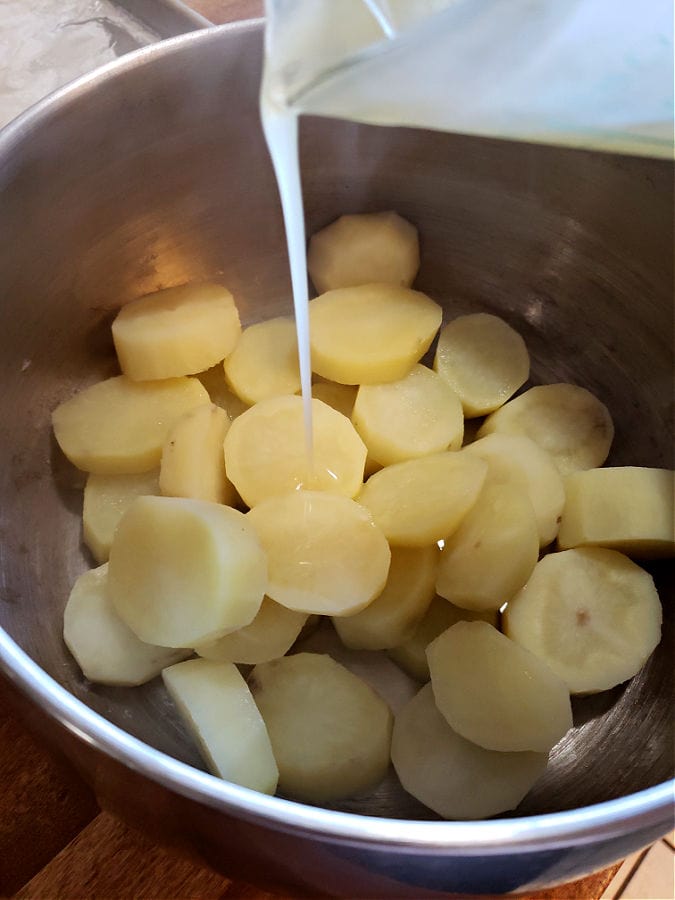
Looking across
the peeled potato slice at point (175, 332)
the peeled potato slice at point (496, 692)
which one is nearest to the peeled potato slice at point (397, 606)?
the peeled potato slice at point (496, 692)

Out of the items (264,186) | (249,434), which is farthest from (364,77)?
(264,186)

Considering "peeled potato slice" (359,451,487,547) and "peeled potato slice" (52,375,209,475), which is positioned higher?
"peeled potato slice" (52,375,209,475)

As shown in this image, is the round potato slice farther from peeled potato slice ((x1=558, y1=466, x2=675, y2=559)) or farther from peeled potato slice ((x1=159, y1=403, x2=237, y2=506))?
peeled potato slice ((x1=159, y1=403, x2=237, y2=506))

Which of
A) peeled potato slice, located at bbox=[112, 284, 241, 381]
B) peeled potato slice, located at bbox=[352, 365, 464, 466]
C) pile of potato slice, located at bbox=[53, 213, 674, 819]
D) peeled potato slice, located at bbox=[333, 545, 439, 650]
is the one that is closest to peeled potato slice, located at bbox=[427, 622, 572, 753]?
pile of potato slice, located at bbox=[53, 213, 674, 819]

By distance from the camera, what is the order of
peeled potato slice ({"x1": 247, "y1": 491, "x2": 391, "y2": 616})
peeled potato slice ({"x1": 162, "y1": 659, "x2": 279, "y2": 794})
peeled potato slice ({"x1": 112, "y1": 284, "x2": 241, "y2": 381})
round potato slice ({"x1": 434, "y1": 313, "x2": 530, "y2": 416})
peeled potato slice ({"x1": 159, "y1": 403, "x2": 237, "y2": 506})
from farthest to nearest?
round potato slice ({"x1": 434, "y1": 313, "x2": 530, "y2": 416})
peeled potato slice ({"x1": 112, "y1": 284, "x2": 241, "y2": 381})
peeled potato slice ({"x1": 159, "y1": 403, "x2": 237, "y2": 506})
peeled potato slice ({"x1": 247, "y1": 491, "x2": 391, "y2": 616})
peeled potato slice ({"x1": 162, "y1": 659, "x2": 279, "y2": 794})

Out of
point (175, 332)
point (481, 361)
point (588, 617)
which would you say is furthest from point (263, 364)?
point (588, 617)

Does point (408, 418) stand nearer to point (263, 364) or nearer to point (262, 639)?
point (263, 364)
